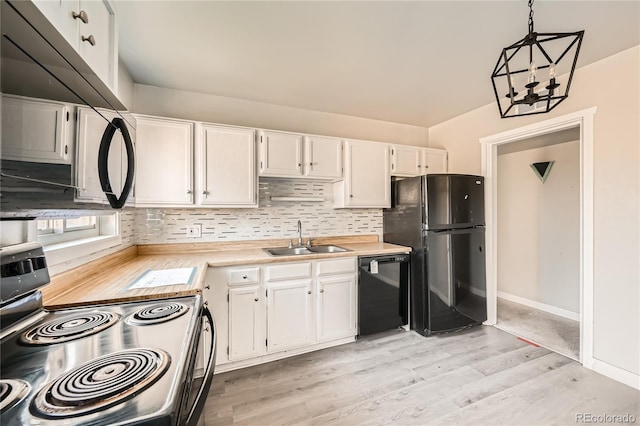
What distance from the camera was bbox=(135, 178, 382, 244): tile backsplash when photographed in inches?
98.9

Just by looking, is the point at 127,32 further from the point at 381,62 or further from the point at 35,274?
the point at 381,62

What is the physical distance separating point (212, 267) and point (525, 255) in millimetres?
4087

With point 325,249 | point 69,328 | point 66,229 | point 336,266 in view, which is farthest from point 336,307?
point 66,229

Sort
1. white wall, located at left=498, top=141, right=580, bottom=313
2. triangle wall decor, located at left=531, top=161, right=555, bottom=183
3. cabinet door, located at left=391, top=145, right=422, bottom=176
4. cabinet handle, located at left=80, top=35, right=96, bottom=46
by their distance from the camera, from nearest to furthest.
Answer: cabinet handle, located at left=80, top=35, right=96, bottom=46 < cabinet door, located at left=391, top=145, right=422, bottom=176 < white wall, located at left=498, top=141, right=580, bottom=313 < triangle wall decor, located at left=531, top=161, right=555, bottom=183

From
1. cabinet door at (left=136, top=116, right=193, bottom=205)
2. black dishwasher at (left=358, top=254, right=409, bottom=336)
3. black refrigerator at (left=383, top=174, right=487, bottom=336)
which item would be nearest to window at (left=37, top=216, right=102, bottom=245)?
cabinet door at (left=136, top=116, right=193, bottom=205)

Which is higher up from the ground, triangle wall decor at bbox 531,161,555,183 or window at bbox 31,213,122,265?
→ triangle wall decor at bbox 531,161,555,183

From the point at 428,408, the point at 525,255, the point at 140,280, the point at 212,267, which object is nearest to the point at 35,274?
the point at 140,280

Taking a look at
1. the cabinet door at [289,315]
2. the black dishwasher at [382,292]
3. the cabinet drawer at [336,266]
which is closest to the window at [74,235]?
the cabinet door at [289,315]

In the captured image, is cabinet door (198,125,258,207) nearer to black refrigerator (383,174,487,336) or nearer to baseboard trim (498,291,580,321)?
black refrigerator (383,174,487,336)

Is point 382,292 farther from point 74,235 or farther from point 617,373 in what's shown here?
point 74,235

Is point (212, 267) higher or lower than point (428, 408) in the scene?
higher

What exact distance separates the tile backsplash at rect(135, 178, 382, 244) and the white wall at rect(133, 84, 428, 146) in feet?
2.16

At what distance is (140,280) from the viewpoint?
1562mm

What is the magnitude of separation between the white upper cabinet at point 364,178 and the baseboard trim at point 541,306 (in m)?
2.51
